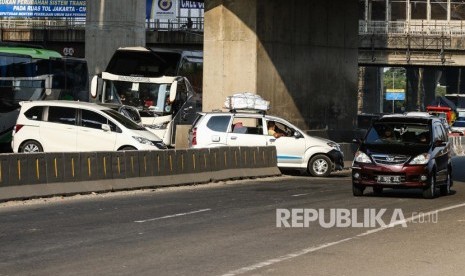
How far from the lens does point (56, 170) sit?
2242 cm

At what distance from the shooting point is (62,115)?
3039 centimetres

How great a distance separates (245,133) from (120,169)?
29.4ft

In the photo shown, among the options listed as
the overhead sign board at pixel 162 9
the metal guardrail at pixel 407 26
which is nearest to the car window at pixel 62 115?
the metal guardrail at pixel 407 26

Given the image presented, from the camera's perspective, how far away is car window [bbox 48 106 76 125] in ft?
99.1

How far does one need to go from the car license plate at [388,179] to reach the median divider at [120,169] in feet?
19.5

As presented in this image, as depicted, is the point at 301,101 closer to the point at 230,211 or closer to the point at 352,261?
the point at 230,211

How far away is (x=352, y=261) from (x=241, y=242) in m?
2.14

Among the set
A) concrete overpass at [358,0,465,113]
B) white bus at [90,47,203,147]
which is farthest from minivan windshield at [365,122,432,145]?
concrete overpass at [358,0,465,113]

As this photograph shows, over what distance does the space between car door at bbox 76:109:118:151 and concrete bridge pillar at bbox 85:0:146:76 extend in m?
13.9

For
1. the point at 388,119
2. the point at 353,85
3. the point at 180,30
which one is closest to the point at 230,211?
the point at 388,119

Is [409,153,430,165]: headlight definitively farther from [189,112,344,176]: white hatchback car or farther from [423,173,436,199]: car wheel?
[189,112,344,176]: white hatchback car

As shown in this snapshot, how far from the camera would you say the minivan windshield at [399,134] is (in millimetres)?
23547

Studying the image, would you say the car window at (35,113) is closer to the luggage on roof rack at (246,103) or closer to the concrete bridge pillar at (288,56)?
the luggage on roof rack at (246,103)

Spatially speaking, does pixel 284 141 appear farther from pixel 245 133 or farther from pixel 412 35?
pixel 412 35
